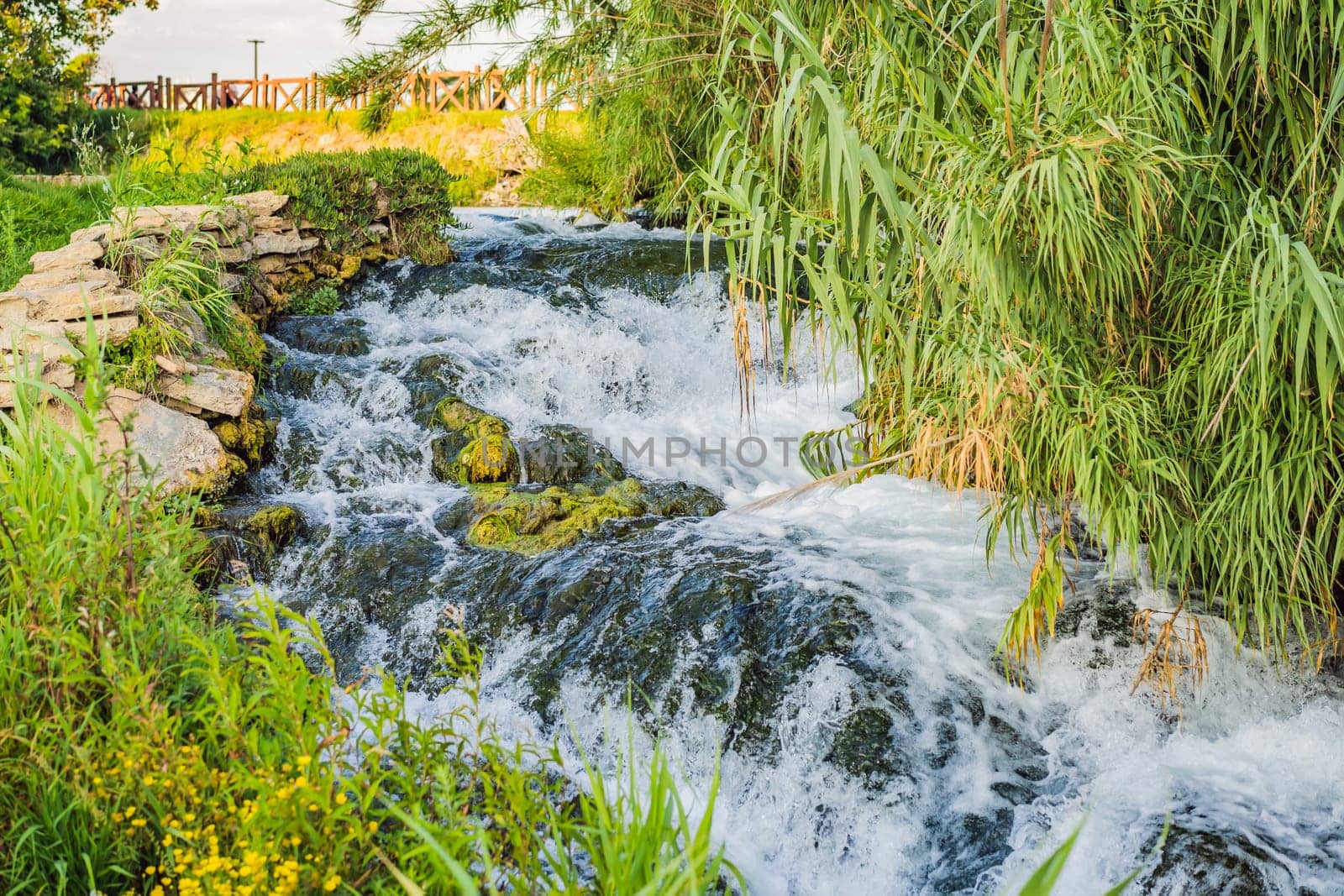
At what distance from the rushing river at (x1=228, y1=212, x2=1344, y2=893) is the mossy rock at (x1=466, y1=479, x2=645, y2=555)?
0.38 feet

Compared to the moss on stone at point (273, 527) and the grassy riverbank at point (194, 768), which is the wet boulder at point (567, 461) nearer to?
the moss on stone at point (273, 527)

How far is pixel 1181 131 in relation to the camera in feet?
9.48

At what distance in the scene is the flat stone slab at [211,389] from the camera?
517cm

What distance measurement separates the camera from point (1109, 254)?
2.63 m

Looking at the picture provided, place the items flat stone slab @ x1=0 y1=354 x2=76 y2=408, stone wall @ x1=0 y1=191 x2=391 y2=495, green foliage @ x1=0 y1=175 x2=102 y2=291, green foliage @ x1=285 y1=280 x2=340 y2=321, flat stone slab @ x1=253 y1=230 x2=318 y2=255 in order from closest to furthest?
1. flat stone slab @ x1=0 y1=354 x2=76 y2=408
2. stone wall @ x1=0 y1=191 x2=391 y2=495
3. green foliage @ x1=0 y1=175 x2=102 y2=291
4. flat stone slab @ x1=253 y1=230 x2=318 y2=255
5. green foliage @ x1=285 y1=280 x2=340 y2=321

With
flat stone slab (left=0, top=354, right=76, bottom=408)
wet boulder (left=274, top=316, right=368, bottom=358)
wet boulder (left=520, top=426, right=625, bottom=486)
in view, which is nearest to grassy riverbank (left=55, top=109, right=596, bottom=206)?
wet boulder (left=274, top=316, right=368, bottom=358)

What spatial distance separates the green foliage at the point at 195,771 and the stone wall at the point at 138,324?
1.92 metres

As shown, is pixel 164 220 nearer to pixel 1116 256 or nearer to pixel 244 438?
pixel 244 438

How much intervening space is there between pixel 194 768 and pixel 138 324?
3.94 metres

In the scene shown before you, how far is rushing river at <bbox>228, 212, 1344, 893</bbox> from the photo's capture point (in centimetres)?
281

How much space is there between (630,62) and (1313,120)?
5052 millimetres

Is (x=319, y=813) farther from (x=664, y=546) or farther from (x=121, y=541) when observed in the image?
(x=664, y=546)

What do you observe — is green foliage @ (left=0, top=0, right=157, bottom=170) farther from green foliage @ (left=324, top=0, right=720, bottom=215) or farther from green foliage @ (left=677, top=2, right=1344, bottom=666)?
green foliage @ (left=677, top=2, right=1344, bottom=666)

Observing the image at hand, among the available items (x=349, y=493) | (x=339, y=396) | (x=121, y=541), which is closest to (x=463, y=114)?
(x=339, y=396)
